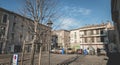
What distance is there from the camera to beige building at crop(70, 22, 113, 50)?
45.7 m

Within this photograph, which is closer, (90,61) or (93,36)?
(90,61)

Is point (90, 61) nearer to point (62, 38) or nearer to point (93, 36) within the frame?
point (93, 36)

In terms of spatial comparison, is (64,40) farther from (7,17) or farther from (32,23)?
(32,23)

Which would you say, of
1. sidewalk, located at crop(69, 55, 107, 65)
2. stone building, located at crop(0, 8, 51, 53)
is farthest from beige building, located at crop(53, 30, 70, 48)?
sidewalk, located at crop(69, 55, 107, 65)

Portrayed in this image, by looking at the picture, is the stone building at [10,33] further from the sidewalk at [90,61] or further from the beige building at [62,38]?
the beige building at [62,38]

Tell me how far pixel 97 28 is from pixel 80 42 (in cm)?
899

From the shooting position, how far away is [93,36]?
48.4m

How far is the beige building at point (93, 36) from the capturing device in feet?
150

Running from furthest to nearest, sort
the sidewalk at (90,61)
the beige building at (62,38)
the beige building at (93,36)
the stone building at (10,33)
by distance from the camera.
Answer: the beige building at (62,38) < the beige building at (93,36) < the stone building at (10,33) < the sidewalk at (90,61)

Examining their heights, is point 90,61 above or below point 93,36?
below

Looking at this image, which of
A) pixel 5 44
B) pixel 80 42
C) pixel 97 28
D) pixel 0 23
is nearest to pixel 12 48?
pixel 5 44

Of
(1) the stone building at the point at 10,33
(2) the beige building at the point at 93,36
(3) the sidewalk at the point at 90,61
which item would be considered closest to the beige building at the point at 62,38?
(2) the beige building at the point at 93,36

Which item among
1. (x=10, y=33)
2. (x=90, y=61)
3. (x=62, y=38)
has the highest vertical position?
(x=10, y=33)

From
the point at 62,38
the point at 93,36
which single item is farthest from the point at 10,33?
the point at 62,38
